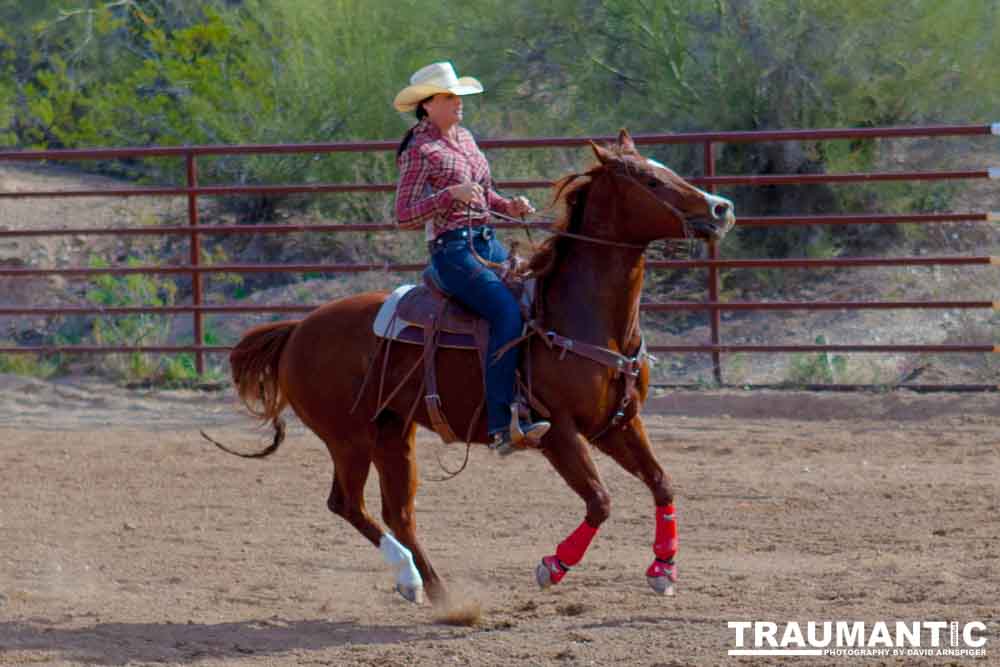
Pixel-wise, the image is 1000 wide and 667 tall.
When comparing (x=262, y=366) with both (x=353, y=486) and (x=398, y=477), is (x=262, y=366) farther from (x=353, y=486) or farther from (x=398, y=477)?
(x=398, y=477)

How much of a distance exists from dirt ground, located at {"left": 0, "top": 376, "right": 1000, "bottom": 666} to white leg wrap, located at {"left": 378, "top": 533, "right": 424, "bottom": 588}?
14cm

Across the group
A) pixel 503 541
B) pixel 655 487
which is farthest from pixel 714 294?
pixel 655 487

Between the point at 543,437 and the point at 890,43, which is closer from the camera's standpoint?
the point at 543,437

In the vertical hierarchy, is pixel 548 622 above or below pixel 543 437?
below

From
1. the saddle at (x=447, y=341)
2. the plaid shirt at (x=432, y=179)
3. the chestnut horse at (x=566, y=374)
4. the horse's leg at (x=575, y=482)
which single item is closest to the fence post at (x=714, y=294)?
the chestnut horse at (x=566, y=374)

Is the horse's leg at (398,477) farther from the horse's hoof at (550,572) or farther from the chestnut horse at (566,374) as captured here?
the horse's hoof at (550,572)

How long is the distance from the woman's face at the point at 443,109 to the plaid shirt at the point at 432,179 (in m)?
0.04

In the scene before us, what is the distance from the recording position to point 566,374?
548 centimetres

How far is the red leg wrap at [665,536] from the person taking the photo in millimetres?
5562

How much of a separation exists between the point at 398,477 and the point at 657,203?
1633 mm

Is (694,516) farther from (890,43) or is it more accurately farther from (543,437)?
(890,43)

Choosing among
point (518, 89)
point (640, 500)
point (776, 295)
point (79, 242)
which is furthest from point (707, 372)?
point (79, 242)

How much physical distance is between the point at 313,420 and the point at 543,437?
1194 mm

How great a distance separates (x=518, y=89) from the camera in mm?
14297
